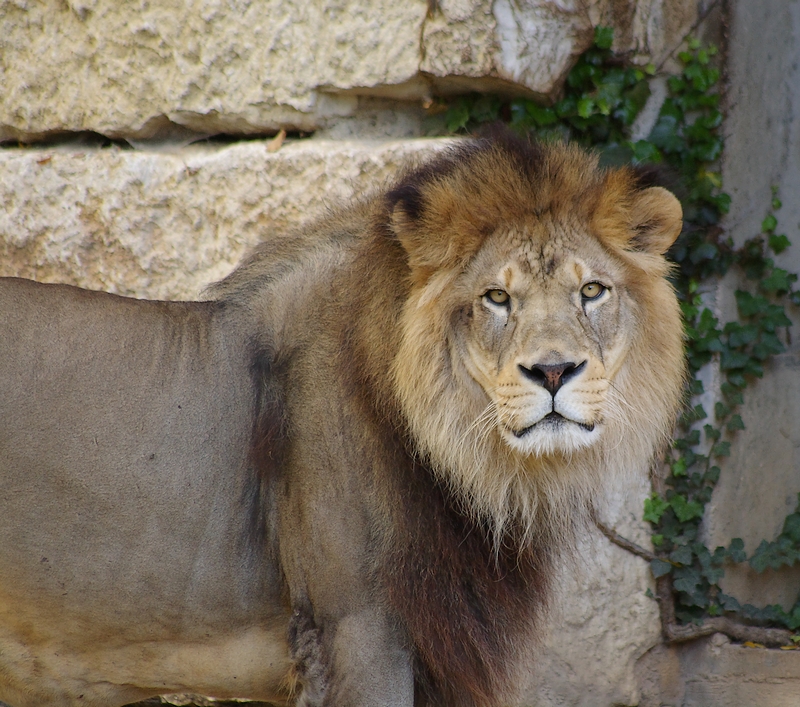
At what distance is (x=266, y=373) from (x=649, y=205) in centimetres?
134

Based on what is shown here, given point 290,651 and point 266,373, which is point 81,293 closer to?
point 266,373

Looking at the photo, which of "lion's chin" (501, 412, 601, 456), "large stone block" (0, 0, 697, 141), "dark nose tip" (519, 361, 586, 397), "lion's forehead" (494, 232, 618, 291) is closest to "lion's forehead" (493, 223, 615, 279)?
"lion's forehead" (494, 232, 618, 291)

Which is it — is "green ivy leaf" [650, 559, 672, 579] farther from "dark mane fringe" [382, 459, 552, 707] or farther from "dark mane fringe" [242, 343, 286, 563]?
"dark mane fringe" [242, 343, 286, 563]

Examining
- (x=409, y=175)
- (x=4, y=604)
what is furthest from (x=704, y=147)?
(x=4, y=604)

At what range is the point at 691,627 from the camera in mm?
4445

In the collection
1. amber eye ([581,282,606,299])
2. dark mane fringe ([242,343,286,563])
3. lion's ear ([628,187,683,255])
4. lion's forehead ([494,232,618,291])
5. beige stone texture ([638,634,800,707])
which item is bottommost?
beige stone texture ([638,634,800,707])

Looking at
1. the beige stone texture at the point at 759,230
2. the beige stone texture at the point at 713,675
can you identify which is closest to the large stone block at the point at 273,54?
the beige stone texture at the point at 759,230

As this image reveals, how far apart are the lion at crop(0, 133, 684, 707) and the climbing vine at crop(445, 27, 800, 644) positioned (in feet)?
4.76

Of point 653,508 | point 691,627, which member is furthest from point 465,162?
point 691,627

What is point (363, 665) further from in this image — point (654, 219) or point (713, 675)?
point (713, 675)

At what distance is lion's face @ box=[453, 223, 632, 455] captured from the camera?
2.55 m

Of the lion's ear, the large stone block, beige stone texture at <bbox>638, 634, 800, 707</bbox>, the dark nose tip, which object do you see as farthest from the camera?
beige stone texture at <bbox>638, 634, 800, 707</bbox>

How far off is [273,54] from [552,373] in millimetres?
2524

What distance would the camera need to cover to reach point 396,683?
2.84 meters
